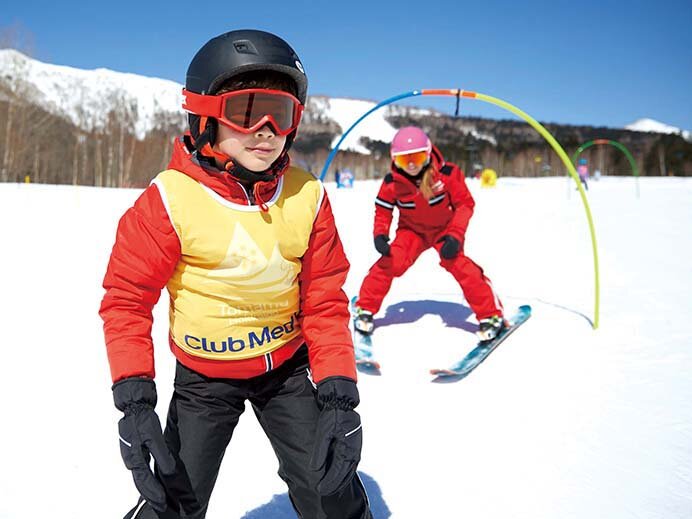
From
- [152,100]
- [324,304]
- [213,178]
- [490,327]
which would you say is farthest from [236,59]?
[152,100]

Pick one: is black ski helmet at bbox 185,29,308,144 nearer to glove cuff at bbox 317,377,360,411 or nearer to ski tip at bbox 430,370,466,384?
glove cuff at bbox 317,377,360,411

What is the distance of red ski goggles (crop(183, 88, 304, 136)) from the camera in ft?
6.05

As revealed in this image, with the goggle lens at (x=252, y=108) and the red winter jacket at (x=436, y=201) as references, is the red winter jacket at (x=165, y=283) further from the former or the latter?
the red winter jacket at (x=436, y=201)

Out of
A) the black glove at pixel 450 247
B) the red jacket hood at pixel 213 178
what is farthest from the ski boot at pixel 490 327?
the red jacket hood at pixel 213 178

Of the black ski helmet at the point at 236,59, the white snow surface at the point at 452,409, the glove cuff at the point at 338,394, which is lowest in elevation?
the white snow surface at the point at 452,409

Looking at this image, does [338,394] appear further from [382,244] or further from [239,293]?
[382,244]

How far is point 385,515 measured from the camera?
8.50 ft

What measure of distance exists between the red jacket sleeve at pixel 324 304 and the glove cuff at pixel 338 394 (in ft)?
0.12

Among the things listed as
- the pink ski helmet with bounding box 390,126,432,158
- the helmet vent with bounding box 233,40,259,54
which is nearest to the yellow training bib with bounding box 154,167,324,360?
the helmet vent with bounding box 233,40,259,54

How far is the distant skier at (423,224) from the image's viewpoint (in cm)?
501

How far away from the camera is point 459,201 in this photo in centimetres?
519

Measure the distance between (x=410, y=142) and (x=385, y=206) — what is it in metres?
0.71

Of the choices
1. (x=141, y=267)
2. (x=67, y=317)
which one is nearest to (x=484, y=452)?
(x=141, y=267)

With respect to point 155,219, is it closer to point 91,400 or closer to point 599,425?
point 91,400
